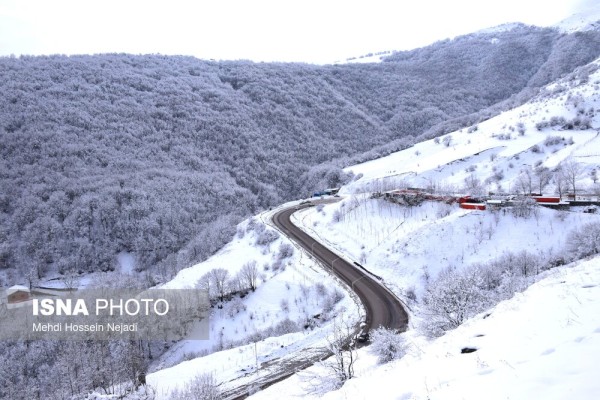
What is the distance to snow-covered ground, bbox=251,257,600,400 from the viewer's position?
696cm

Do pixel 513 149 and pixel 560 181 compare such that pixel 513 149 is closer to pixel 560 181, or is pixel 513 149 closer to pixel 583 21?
pixel 560 181

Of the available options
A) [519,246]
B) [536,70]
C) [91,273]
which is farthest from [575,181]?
[536,70]

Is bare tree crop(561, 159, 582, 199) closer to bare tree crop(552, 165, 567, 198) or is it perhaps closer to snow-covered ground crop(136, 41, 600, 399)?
bare tree crop(552, 165, 567, 198)

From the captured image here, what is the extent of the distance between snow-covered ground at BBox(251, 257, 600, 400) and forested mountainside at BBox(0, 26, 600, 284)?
49.0 metres

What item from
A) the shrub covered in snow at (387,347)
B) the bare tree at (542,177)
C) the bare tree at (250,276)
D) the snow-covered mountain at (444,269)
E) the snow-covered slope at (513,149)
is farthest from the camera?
the snow-covered slope at (513,149)

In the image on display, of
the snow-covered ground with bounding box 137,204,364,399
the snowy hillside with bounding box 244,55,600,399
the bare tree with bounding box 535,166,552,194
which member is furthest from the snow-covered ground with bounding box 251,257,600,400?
the bare tree with bounding box 535,166,552,194

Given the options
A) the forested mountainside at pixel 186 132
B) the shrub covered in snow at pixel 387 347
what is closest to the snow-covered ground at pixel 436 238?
the shrub covered in snow at pixel 387 347

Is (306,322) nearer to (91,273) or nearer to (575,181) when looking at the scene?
(575,181)

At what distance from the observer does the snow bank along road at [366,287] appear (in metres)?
30.2

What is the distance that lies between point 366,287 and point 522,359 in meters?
28.6

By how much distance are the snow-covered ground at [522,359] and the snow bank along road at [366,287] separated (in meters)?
16.1

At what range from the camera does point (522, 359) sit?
27.7ft

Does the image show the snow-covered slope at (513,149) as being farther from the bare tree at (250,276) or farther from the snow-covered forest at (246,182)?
the bare tree at (250,276)

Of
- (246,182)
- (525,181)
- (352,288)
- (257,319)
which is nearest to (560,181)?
(525,181)
